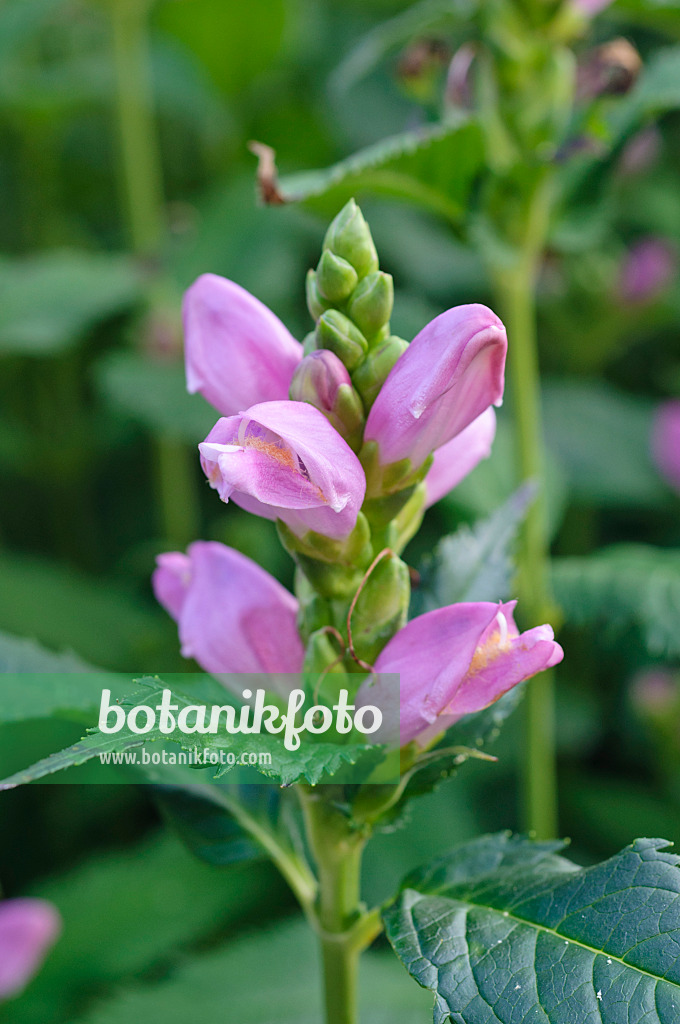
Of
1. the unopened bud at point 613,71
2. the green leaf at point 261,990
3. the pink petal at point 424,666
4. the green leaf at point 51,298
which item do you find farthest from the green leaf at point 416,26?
the green leaf at point 261,990

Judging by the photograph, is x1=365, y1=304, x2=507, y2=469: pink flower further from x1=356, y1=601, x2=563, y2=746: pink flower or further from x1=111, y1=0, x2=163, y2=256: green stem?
x1=111, y1=0, x2=163, y2=256: green stem

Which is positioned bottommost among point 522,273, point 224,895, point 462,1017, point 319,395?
point 224,895

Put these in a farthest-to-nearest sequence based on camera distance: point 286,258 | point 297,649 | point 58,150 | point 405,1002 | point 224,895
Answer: point 58,150, point 286,258, point 224,895, point 405,1002, point 297,649

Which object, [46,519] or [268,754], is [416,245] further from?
[268,754]

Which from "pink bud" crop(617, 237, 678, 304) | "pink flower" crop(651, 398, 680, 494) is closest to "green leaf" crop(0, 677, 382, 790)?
"pink flower" crop(651, 398, 680, 494)

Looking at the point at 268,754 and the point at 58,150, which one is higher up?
the point at 58,150

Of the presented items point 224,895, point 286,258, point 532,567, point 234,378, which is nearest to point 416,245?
point 286,258
